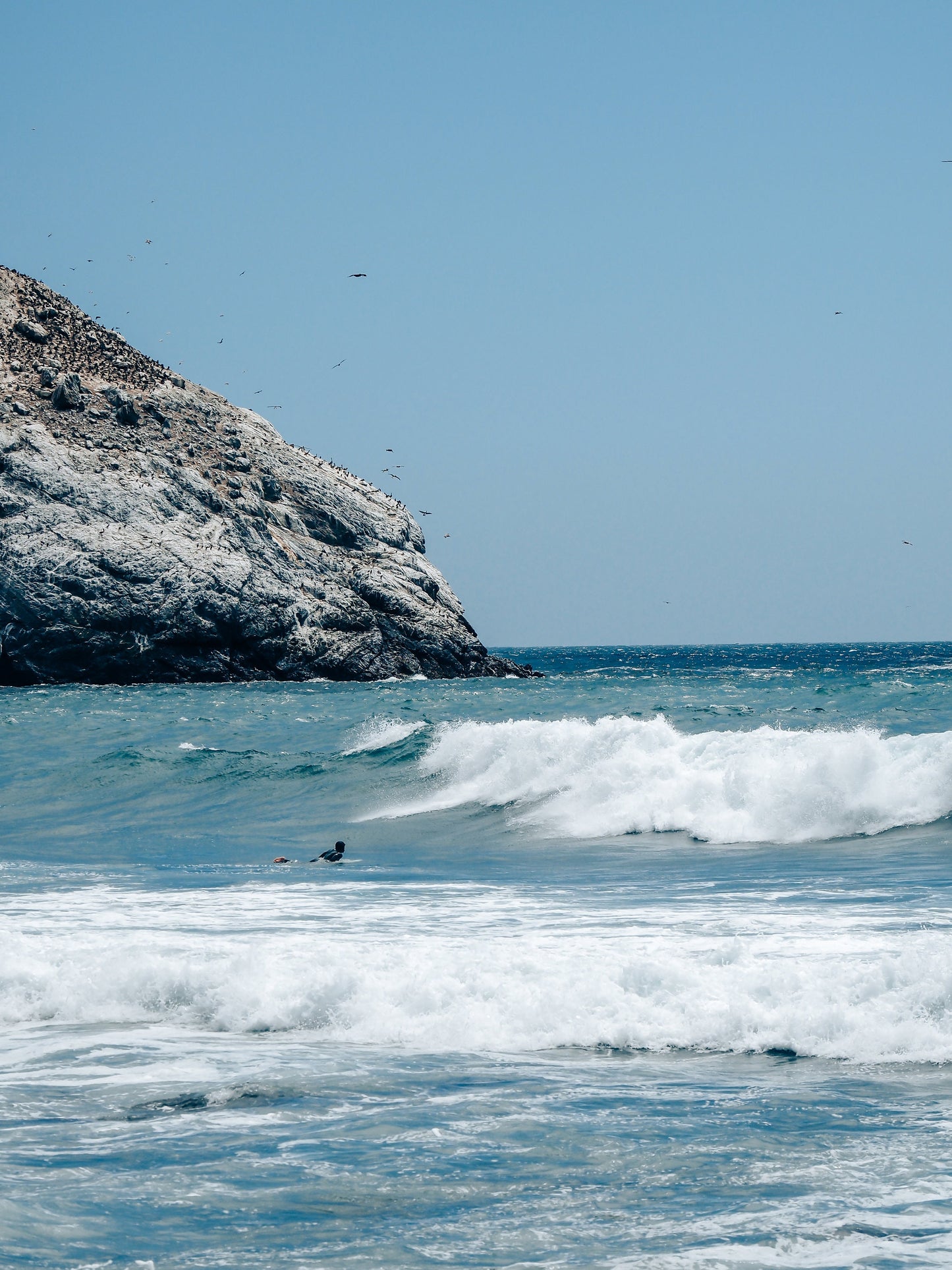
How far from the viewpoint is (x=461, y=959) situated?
10.1 meters

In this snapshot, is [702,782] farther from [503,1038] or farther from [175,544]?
[175,544]

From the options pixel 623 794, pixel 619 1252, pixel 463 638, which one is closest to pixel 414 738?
pixel 623 794

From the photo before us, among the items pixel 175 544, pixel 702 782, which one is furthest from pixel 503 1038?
pixel 175 544

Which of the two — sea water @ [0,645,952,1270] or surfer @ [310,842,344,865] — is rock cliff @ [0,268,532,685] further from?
surfer @ [310,842,344,865]

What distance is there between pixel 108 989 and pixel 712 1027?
489cm

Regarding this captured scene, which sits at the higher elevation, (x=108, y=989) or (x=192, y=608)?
(x=192, y=608)

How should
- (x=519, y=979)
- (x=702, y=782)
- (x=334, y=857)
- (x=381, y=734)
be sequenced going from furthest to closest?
(x=381, y=734), (x=702, y=782), (x=334, y=857), (x=519, y=979)

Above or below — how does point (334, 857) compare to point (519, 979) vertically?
below

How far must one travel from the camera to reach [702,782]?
21.0m

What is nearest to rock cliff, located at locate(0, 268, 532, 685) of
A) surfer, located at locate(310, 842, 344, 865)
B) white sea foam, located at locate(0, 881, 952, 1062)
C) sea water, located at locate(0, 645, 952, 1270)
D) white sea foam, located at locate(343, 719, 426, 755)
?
white sea foam, located at locate(343, 719, 426, 755)

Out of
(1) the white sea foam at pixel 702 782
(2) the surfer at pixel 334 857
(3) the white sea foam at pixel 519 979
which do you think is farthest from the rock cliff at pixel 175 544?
(3) the white sea foam at pixel 519 979

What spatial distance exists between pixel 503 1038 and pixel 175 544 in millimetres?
67919

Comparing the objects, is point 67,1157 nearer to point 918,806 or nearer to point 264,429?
point 918,806

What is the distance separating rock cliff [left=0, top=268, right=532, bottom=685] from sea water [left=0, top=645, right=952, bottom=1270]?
52.1 metres
